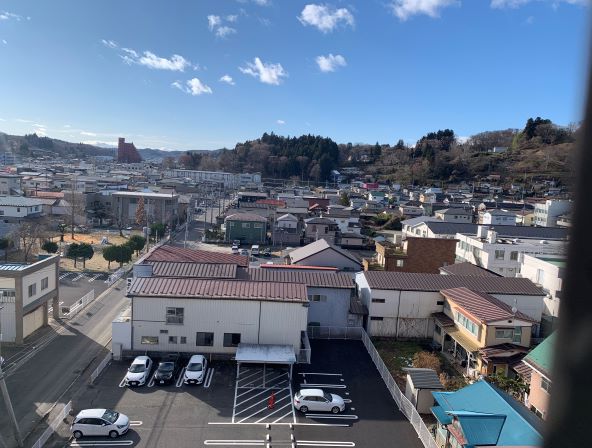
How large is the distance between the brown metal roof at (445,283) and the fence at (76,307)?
21.6 feet

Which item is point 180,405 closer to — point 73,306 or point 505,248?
point 73,306

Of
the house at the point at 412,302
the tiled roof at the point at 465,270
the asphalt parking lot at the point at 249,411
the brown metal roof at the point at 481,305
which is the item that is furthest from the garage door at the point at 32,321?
the tiled roof at the point at 465,270

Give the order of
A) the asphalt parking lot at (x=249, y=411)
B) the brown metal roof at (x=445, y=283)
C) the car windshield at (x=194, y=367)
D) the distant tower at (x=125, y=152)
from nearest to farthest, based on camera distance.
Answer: the asphalt parking lot at (x=249, y=411) < the car windshield at (x=194, y=367) < the brown metal roof at (x=445, y=283) < the distant tower at (x=125, y=152)

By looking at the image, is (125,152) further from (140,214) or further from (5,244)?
(5,244)

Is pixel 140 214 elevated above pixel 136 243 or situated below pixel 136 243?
above

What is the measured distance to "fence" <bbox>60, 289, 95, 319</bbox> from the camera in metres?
9.98

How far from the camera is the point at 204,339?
26.6 feet

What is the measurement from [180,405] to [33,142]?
277 ft

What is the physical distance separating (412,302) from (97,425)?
21.5ft

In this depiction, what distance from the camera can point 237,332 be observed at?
318 inches

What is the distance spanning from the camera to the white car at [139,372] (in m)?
6.95

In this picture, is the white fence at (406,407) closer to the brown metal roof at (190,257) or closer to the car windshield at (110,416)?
the car windshield at (110,416)

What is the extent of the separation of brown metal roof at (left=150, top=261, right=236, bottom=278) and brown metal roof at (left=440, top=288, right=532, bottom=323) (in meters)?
4.69

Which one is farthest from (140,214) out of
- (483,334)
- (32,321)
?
(483,334)
